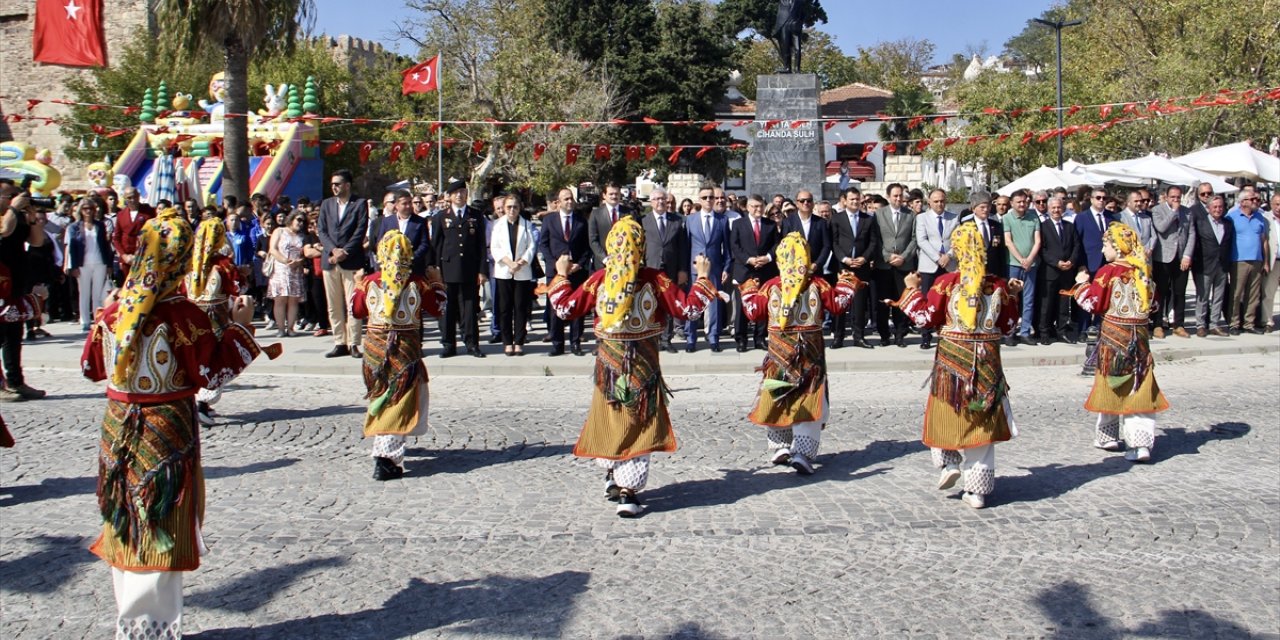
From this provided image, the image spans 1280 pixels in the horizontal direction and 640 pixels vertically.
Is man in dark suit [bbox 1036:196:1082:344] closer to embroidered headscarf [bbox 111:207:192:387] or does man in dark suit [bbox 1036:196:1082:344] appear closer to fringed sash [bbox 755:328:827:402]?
fringed sash [bbox 755:328:827:402]

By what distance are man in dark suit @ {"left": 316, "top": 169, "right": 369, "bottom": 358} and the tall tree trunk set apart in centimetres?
652

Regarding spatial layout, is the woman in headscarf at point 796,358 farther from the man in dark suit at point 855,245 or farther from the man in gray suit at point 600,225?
the man in dark suit at point 855,245

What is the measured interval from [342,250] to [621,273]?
661 centimetres

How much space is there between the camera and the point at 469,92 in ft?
135

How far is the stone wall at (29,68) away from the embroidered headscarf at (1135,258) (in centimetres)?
4763

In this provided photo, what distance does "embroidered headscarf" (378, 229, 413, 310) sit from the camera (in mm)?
7621

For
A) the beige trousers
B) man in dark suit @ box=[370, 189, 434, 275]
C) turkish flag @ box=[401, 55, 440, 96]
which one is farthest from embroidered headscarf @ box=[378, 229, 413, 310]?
turkish flag @ box=[401, 55, 440, 96]

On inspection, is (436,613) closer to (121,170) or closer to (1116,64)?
(121,170)

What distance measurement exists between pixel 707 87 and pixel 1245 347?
3752cm

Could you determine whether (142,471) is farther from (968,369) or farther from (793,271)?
(968,369)

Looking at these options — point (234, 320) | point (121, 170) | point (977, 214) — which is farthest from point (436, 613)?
point (121, 170)

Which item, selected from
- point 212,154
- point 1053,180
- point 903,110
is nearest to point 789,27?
point 1053,180

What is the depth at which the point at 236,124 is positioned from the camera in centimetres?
1967

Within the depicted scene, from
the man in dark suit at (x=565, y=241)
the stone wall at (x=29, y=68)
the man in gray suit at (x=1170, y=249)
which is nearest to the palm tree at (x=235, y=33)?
the man in dark suit at (x=565, y=241)
